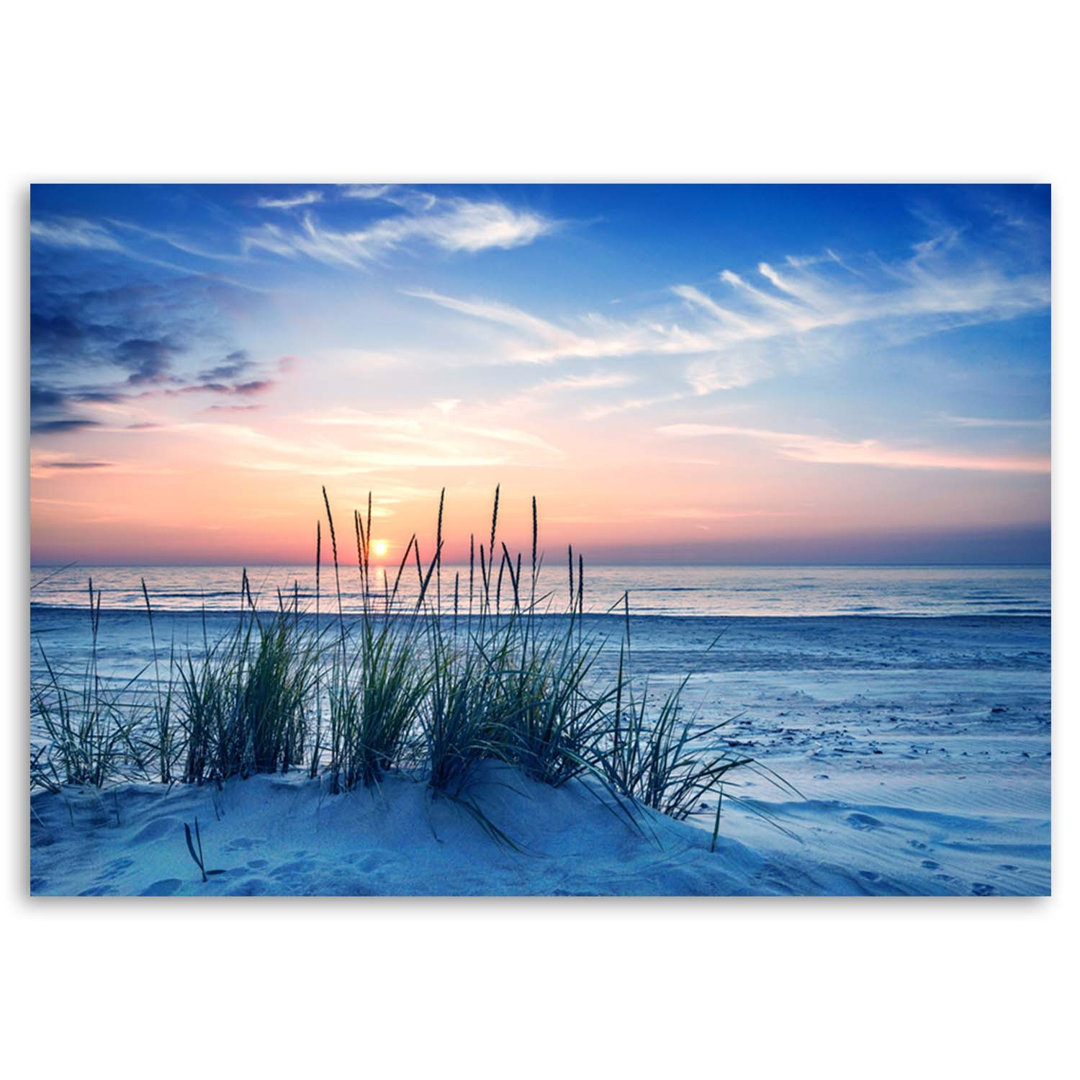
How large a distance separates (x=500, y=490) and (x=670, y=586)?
3.37 m

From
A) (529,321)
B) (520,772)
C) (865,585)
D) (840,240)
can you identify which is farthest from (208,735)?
(865,585)

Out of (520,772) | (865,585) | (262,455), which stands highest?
(262,455)

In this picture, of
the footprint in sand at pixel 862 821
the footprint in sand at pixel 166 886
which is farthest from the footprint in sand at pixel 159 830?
the footprint in sand at pixel 862 821

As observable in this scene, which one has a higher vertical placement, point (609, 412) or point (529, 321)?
point (529, 321)

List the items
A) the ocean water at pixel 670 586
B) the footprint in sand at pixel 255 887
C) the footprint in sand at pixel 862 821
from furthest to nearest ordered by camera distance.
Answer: the ocean water at pixel 670 586 → the footprint in sand at pixel 862 821 → the footprint in sand at pixel 255 887

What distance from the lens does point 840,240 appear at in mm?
2705

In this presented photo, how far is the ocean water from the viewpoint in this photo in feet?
8.68

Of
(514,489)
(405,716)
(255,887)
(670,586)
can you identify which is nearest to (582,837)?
(405,716)

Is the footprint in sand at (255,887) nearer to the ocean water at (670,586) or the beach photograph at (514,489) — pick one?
the beach photograph at (514,489)

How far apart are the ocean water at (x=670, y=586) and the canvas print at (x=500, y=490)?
38 millimetres

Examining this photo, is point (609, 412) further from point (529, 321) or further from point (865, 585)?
point (865, 585)

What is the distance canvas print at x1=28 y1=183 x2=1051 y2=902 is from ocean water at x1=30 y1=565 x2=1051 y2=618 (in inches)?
1.5

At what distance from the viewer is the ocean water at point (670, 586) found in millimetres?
2645
